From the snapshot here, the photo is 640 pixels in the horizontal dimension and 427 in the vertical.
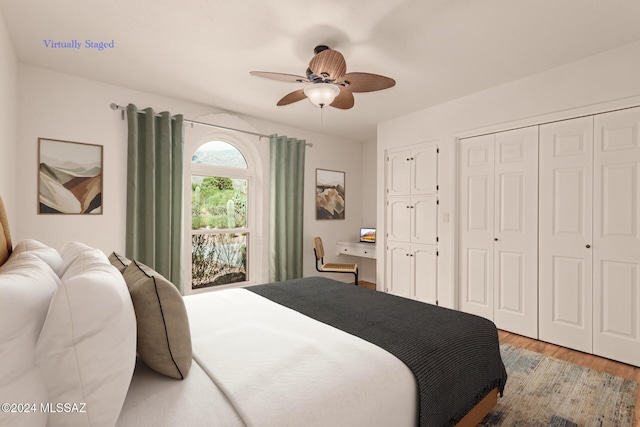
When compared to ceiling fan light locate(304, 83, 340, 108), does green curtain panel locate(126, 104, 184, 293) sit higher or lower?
lower

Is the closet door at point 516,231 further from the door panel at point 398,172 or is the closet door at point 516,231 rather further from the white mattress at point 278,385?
the white mattress at point 278,385

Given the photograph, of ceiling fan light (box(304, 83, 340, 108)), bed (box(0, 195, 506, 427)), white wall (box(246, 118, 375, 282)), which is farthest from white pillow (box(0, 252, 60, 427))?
white wall (box(246, 118, 375, 282))

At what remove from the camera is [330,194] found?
505cm

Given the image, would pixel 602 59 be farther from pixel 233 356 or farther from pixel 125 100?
pixel 125 100

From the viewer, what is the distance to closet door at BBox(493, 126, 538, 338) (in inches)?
117

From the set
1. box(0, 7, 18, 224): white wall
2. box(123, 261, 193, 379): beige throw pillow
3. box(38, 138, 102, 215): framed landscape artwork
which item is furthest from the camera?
box(38, 138, 102, 215): framed landscape artwork

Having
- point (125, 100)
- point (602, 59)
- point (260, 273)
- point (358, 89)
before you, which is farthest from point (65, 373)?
point (602, 59)

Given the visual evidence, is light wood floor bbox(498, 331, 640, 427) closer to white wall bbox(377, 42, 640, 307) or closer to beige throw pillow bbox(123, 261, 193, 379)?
white wall bbox(377, 42, 640, 307)

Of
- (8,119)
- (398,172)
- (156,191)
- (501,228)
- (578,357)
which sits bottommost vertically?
(578,357)

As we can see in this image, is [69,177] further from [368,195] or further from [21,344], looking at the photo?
[368,195]

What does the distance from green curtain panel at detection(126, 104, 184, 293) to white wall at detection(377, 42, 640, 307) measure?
2587 mm

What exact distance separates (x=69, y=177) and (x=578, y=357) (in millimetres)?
4768

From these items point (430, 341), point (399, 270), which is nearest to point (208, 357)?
point (430, 341)

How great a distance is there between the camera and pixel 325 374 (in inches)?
44.8
